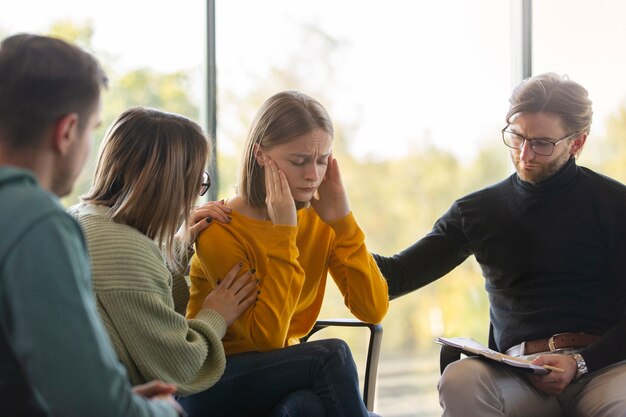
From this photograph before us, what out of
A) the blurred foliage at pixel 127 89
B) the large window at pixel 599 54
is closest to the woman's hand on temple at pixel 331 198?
the blurred foliage at pixel 127 89

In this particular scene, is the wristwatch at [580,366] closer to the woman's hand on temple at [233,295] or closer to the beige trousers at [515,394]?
the beige trousers at [515,394]

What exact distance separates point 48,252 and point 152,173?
2.57 feet

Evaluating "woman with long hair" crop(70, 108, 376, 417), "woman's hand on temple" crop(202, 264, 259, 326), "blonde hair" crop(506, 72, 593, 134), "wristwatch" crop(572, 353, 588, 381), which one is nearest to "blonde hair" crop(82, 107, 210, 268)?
"woman with long hair" crop(70, 108, 376, 417)

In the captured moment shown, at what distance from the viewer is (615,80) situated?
3.63m

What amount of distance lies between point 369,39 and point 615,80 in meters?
1.13

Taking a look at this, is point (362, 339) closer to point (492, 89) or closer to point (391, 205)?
point (391, 205)

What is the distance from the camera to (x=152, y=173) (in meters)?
1.92

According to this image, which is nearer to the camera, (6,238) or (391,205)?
(6,238)

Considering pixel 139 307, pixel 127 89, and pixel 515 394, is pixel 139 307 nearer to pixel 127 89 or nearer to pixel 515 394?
pixel 515 394

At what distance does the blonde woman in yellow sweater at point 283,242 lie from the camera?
2191 millimetres

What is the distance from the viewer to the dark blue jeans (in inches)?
81.0

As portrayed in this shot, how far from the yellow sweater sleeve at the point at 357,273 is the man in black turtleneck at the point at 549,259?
0.82 ft

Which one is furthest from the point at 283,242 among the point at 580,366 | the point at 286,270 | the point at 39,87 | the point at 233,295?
the point at 39,87

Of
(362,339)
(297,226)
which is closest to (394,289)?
(297,226)
